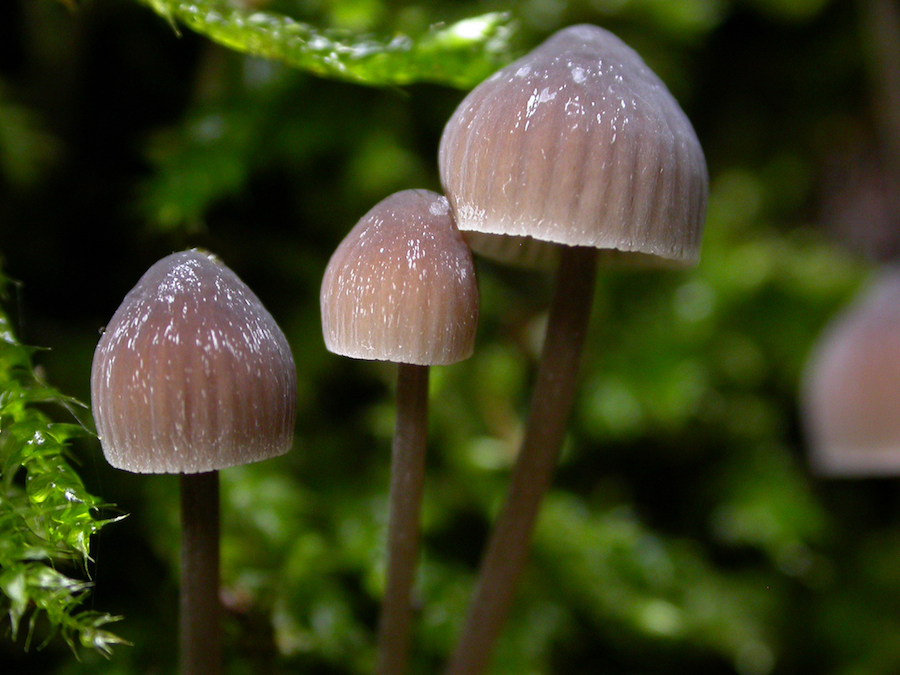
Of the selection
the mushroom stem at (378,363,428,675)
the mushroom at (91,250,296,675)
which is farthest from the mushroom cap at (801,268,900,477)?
the mushroom at (91,250,296,675)

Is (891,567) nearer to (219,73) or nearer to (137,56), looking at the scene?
(219,73)

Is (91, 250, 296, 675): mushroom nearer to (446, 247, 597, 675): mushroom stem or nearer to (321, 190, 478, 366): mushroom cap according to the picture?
(321, 190, 478, 366): mushroom cap

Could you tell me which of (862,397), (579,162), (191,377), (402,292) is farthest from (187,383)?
(862,397)

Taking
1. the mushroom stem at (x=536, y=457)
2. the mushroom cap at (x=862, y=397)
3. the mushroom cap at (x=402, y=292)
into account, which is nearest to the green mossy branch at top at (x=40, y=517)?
the mushroom cap at (x=402, y=292)

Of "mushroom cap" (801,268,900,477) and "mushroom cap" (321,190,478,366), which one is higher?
"mushroom cap" (321,190,478,366)

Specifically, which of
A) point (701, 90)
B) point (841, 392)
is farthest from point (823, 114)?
point (841, 392)

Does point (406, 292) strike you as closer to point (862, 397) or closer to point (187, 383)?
point (187, 383)

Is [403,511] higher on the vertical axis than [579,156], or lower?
lower
